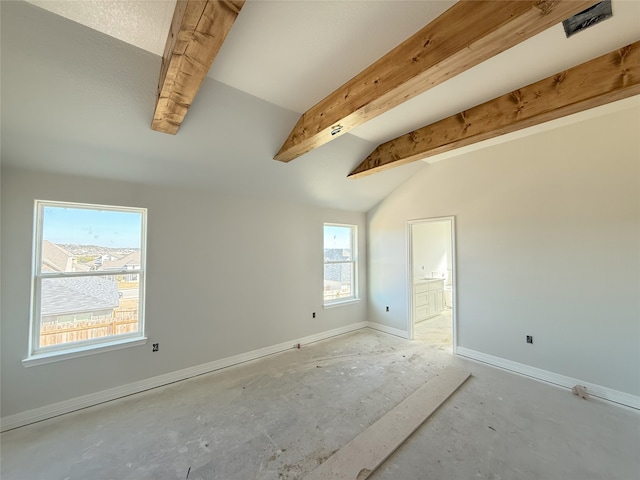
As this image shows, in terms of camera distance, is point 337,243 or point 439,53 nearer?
point 439,53

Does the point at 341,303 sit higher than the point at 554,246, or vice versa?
the point at 554,246

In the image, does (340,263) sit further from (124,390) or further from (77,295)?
(77,295)

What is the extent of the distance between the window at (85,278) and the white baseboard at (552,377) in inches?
172

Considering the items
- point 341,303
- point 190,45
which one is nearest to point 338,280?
point 341,303

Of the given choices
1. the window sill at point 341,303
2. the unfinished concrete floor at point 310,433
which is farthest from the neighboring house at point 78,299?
the window sill at point 341,303

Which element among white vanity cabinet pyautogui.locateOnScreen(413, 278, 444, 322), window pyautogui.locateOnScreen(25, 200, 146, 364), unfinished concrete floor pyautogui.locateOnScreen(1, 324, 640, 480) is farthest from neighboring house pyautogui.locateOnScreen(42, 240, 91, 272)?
white vanity cabinet pyautogui.locateOnScreen(413, 278, 444, 322)

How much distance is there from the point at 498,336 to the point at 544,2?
12.0 ft

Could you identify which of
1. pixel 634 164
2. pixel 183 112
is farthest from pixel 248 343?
pixel 634 164

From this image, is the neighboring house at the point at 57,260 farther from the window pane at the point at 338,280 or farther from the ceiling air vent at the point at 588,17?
the ceiling air vent at the point at 588,17

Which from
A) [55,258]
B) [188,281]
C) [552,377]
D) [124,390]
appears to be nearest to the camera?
[55,258]

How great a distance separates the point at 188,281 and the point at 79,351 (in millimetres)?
1152

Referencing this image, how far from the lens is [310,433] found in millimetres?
2199

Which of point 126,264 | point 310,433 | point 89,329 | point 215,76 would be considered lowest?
point 310,433

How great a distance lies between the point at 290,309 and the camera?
4105mm
